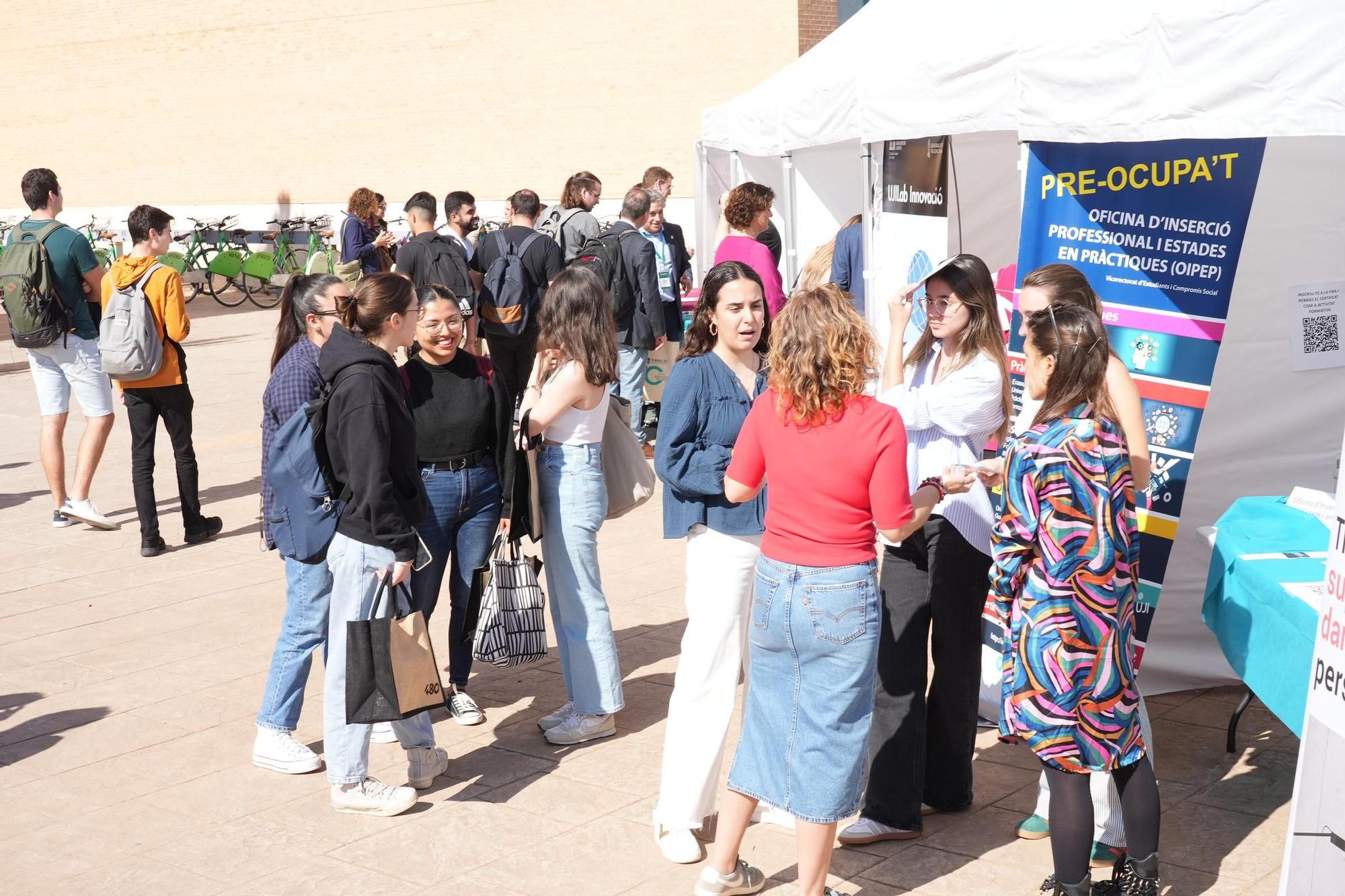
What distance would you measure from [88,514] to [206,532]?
0.90 meters

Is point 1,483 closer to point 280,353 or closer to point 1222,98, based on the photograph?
point 280,353

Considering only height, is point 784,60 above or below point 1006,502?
above

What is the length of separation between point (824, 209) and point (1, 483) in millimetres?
6846

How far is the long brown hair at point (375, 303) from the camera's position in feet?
14.5

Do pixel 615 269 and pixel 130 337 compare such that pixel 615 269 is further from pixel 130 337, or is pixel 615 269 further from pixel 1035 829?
pixel 1035 829

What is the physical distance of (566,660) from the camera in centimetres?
514

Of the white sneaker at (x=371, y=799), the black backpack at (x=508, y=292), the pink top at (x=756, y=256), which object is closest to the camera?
the white sneaker at (x=371, y=799)

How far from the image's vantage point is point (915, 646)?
4.15 metres

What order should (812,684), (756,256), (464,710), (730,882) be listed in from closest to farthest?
(812,684)
(730,882)
(464,710)
(756,256)

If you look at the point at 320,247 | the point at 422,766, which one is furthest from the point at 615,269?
the point at 320,247

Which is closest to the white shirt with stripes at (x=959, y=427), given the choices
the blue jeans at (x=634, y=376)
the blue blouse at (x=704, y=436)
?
the blue blouse at (x=704, y=436)

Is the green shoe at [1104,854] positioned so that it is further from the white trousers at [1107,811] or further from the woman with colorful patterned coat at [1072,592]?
Answer: the woman with colorful patterned coat at [1072,592]

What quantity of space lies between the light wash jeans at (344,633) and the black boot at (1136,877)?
2257 millimetres

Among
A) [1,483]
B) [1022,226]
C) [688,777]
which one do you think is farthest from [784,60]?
[688,777]
